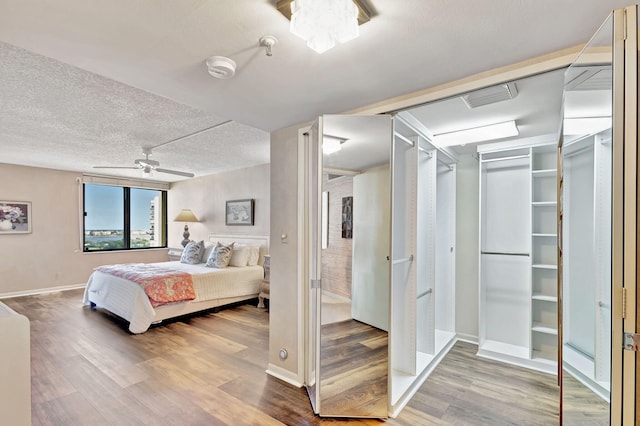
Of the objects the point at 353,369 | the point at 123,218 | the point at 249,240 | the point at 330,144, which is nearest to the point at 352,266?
the point at 353,369

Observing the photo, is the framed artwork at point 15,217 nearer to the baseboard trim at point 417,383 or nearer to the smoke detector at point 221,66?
the smoke detector at point 221,66

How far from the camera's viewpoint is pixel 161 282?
4.25 m

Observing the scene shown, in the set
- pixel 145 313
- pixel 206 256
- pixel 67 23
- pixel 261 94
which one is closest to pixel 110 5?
pixel 67 23

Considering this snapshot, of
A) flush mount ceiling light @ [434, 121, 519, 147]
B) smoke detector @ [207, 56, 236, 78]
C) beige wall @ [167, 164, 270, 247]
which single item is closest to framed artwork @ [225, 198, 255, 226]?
beige wall @ [167, 164, 270, 247]

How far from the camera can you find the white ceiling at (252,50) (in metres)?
A: 1.24

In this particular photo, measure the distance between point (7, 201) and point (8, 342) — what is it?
5919 millimetres

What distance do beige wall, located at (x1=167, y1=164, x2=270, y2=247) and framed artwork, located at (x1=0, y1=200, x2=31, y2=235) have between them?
267 centimetres

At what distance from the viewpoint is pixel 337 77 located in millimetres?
1830

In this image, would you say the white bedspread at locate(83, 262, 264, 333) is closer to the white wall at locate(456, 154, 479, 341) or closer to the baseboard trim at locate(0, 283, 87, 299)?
the baseboard trim at locate(0, 283, 87, 299)

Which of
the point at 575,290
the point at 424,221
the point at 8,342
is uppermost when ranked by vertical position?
the point at 424,221

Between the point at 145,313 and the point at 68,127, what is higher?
the point at 68,127

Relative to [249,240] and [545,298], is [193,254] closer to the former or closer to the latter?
[249,240]

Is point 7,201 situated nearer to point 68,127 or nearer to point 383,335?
point 68,127

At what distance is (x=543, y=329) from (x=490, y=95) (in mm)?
2375
